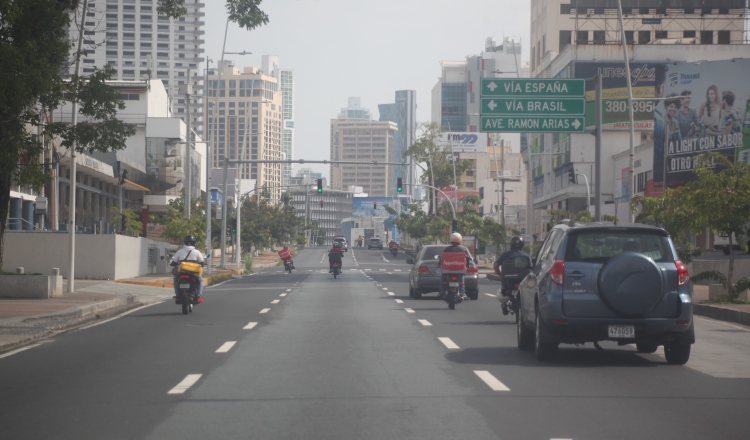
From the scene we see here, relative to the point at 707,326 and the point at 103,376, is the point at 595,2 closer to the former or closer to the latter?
the point at 707,326

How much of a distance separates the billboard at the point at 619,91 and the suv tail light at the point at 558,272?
210 ft

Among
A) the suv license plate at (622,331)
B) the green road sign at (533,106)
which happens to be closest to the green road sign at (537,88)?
the green road sign at (533,106)

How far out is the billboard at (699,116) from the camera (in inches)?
2233

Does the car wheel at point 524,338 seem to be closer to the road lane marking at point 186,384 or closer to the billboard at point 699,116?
the road lane marking at point 186,384

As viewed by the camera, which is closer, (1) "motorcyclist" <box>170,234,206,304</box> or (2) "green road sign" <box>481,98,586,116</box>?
(1) "motorcyclist" <box>170,234,206,304</box>

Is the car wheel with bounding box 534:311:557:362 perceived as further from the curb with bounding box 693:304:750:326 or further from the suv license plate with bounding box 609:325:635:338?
the curb with bounding box 693:304:750:326

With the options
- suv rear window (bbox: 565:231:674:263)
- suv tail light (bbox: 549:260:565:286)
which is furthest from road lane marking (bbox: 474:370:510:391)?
suv rear window (bbox: 565:231:674:263)

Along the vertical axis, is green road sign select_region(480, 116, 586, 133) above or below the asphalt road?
above

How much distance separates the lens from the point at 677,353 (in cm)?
1277

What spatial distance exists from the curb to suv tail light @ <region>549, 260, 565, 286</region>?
11033 mm

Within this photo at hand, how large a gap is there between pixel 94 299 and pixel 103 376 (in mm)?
16420

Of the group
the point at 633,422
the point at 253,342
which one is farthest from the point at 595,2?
the point at 633,422

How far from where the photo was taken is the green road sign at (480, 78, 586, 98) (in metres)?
35.7

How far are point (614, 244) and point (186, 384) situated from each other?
17.5ft
